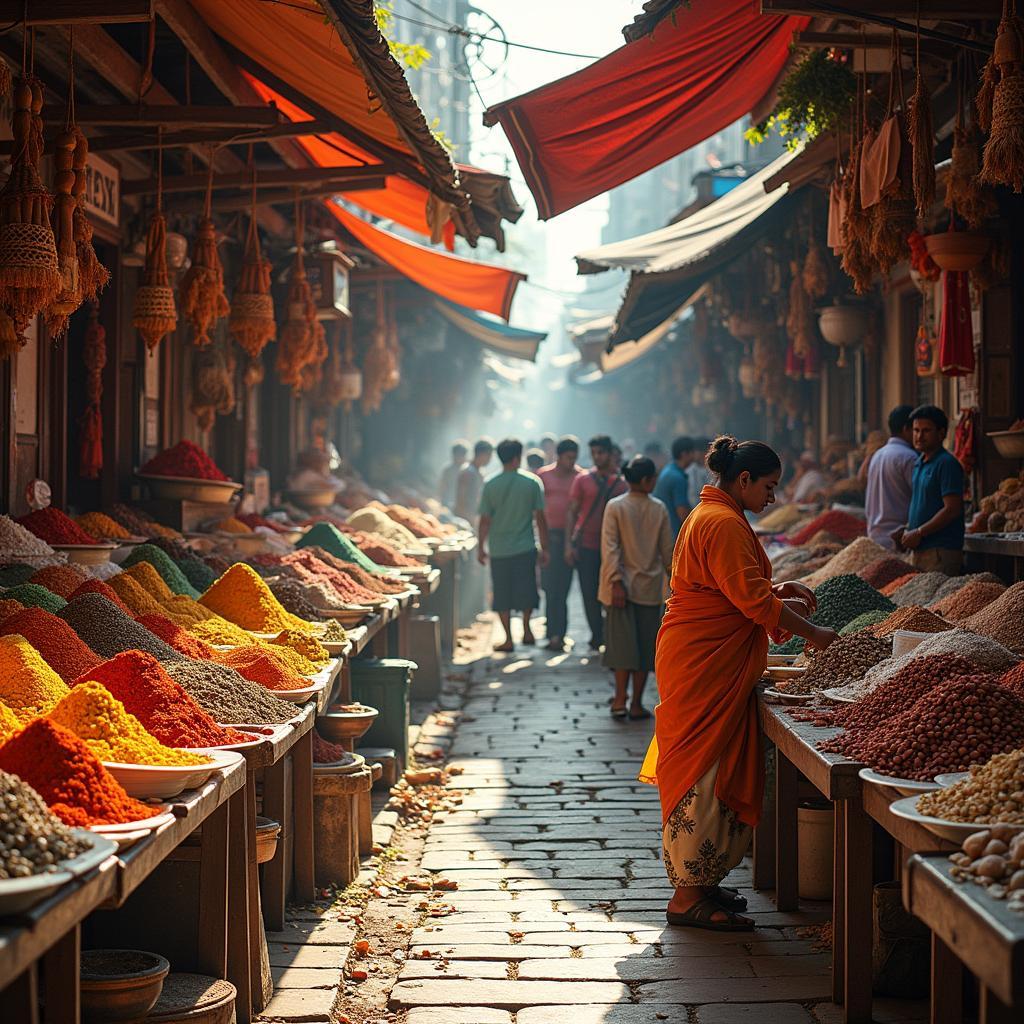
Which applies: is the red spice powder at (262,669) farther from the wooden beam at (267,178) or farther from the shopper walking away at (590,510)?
the shopper walking away at (590,510)

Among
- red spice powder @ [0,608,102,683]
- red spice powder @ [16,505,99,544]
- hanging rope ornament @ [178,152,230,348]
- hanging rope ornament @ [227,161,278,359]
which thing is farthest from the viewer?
hanging rope ornament @ [227,161,278,359]

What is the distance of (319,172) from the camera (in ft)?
24.1

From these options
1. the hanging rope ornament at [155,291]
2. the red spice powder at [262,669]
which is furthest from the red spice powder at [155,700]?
the hanging rope ornament at [155,291]

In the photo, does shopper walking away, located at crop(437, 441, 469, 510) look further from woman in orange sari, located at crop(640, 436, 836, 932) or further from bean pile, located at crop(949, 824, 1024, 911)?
bean pile, located at crop(949, 824, 1024, 911)

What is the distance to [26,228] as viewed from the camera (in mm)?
4352

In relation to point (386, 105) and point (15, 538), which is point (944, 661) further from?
point (15, 538)

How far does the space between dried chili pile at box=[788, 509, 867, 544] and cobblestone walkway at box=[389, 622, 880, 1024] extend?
2858 millimetres

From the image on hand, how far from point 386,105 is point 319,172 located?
1.78m

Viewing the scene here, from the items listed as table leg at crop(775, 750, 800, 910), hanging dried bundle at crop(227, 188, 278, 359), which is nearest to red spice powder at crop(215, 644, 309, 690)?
table leg at crop(775, 750, 800, 910)

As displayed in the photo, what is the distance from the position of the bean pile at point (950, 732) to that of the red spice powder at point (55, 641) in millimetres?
2133

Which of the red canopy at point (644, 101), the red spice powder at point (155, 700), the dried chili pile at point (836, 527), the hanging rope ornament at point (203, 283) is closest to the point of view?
the red spice powder at point (155, 700)

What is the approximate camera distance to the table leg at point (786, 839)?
16.1 ft

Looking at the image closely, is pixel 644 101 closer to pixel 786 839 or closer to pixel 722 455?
pixel 722 455

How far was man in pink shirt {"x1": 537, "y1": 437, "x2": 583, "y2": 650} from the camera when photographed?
40.9 ft
